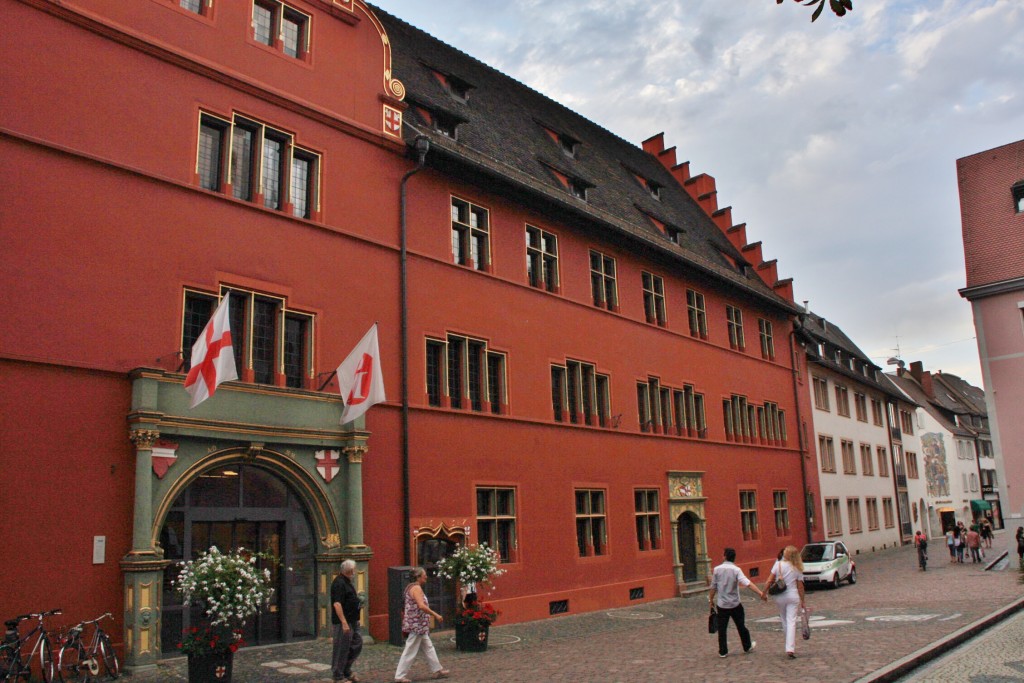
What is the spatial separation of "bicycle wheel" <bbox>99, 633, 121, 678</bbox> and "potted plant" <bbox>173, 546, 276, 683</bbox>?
1.38m

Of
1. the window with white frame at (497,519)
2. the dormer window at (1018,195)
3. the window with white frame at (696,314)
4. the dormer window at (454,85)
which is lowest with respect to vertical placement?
the window with white frame at (497,519)

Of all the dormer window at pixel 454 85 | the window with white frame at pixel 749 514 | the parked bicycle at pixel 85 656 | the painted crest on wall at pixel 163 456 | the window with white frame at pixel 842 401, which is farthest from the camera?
the window with white frame at pixel 842 401

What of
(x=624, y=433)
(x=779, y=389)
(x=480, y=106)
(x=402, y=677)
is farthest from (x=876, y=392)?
(x=402, y=677)

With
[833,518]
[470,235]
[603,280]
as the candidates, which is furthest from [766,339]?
[470,235]

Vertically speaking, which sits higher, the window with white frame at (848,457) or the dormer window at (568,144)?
the dormer window at (568,144)

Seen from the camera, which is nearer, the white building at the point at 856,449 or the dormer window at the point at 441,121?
the dormer window at the point at 441,121

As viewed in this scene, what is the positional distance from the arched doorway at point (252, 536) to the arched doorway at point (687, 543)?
13.8 metres

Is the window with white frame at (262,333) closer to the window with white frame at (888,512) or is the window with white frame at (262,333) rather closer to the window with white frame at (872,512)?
the window with white frame at (872,512)

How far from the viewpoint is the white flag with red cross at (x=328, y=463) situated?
15.6 meters

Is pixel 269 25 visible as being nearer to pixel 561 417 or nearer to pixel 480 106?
pixel 480 106

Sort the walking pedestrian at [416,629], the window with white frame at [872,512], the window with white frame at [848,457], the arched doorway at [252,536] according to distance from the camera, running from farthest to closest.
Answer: the window with white frame at [872,512]
the window with white frame at [848,457]
the arched doorway at [252,536]
the walking pedestrian at [416,629]

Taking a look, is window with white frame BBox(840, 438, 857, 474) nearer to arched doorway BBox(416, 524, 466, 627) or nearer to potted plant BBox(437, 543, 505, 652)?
arched doorway BBox(416, 524, 466, 627)

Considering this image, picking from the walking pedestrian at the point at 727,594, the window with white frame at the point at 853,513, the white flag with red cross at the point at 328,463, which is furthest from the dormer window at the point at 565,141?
the window with white frame at the point at 853,513

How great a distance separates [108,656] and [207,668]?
6.38 feet
